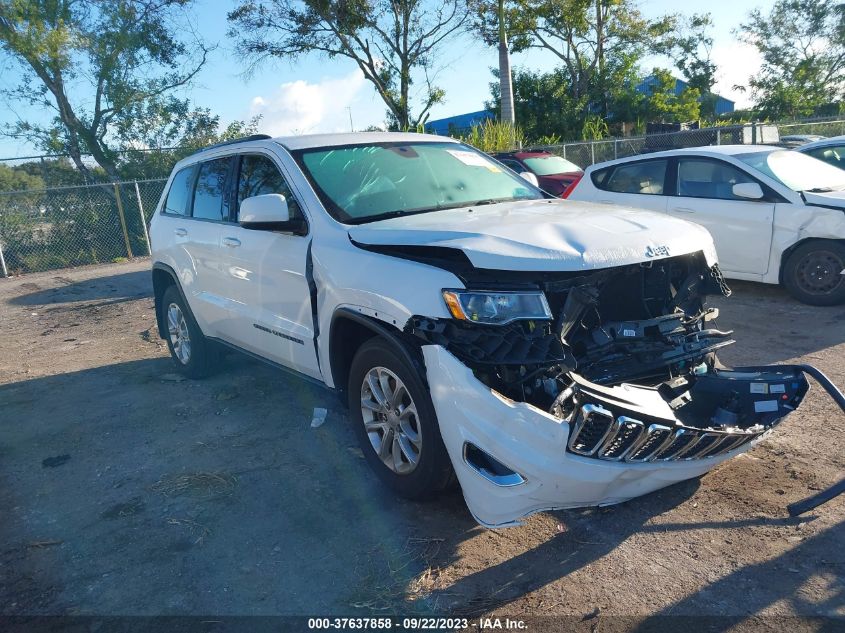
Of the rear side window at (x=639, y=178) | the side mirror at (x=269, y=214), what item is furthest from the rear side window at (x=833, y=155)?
the side mirror at (x=269, y=214)

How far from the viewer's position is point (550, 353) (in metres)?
3.10

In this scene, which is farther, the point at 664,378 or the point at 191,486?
the point at 191,486

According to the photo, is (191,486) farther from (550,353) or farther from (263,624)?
(550,353)

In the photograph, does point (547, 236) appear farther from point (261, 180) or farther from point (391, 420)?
point (261, 180)

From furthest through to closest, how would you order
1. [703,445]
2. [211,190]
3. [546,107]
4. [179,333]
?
1. [546,107]
2. [179,333]
3. [211,190]
4. [703,445]

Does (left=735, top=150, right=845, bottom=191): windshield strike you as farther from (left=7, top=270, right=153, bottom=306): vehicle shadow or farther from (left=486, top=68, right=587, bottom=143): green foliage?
(left=486, top=68, right=587, bottom=143): green foliage

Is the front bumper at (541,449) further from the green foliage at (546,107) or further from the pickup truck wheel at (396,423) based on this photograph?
the green foliage at (546,107)

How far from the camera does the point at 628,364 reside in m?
3.41

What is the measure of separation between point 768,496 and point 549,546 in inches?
47.5

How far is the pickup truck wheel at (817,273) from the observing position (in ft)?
23.1

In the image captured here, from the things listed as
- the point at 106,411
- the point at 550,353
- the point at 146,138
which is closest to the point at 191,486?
the point at 106,411

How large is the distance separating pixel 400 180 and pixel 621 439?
2.34 metres

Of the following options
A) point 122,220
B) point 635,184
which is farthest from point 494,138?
point 635,184

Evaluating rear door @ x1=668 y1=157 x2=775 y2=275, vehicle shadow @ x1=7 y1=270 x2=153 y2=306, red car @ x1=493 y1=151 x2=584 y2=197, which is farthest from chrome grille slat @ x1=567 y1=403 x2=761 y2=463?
red car @ x1=493 y1=151 x2=584 y2=197
